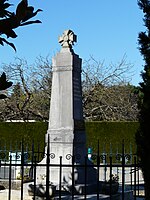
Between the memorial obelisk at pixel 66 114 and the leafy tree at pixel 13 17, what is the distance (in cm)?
786

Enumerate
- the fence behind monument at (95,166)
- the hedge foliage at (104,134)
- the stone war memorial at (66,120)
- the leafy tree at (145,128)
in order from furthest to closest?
1. the hedge foliage at (104,134)
2. the stone war memorial at (66,120)
3. the fence behind monument at (95,166)
4. the leafy tree at (145,128)

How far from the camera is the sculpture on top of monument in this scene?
1084cm

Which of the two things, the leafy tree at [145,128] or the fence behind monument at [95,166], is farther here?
the fence behind monument at [95,166]

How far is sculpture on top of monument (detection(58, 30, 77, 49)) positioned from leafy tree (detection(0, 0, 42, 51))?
8.59 meters

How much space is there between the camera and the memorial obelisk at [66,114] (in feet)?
33.0

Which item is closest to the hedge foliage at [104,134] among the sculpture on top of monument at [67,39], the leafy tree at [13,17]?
the sculpture on top of monument at [67,39]

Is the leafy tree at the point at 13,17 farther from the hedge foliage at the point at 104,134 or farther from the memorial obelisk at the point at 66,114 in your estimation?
the hedge foliage at the point at 104,134

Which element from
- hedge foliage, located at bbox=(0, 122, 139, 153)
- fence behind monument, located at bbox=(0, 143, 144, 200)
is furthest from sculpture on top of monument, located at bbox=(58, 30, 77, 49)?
hedge foliage, located at bbox=(0, 122, 139, 153)

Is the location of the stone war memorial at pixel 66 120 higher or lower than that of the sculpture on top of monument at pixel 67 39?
lower

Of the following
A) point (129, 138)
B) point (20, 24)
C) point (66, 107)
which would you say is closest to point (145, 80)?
point (20, 24)

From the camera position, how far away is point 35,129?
72.8 feet

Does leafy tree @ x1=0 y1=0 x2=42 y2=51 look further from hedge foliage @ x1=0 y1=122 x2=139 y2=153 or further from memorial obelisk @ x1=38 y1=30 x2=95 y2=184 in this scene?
hedge foliage @ x1=0 y1=122 x2=139 y2=153

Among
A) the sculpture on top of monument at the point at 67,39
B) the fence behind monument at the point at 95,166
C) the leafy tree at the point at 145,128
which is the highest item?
the sculpture on top of monument at the point at 67,39

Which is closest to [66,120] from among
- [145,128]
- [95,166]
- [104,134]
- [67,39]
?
[67,39]
